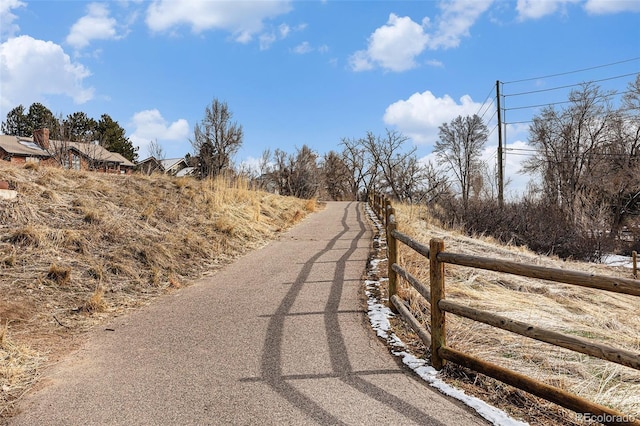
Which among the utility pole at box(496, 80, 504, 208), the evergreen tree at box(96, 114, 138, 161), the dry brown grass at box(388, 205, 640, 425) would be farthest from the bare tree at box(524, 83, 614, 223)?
the evergreen tree at box(96, 114, 138, 161)

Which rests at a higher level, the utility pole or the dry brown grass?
the utility pole

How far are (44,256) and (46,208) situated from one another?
203cm

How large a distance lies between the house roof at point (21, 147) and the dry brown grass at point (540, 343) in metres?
37.0

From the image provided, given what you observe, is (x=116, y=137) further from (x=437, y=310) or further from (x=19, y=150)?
(x=437, y=310)

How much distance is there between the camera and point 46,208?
8.24 meters

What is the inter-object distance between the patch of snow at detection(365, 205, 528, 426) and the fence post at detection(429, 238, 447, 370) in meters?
0.12

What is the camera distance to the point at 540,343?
182 inches

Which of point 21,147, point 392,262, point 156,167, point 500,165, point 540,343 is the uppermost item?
point 21,147

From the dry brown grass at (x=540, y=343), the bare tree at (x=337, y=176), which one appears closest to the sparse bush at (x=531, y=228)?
the dry brown grass at (x=540, y=343)

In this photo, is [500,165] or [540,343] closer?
[540,343]

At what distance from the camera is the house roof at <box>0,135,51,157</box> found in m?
34.8

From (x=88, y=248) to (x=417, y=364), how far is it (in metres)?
6.21

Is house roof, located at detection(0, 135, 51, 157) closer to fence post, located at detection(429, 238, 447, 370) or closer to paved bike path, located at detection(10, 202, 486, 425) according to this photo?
paved bike path, located at detection(10, 202, 486, 425)

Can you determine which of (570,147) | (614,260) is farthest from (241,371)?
(570,147)
